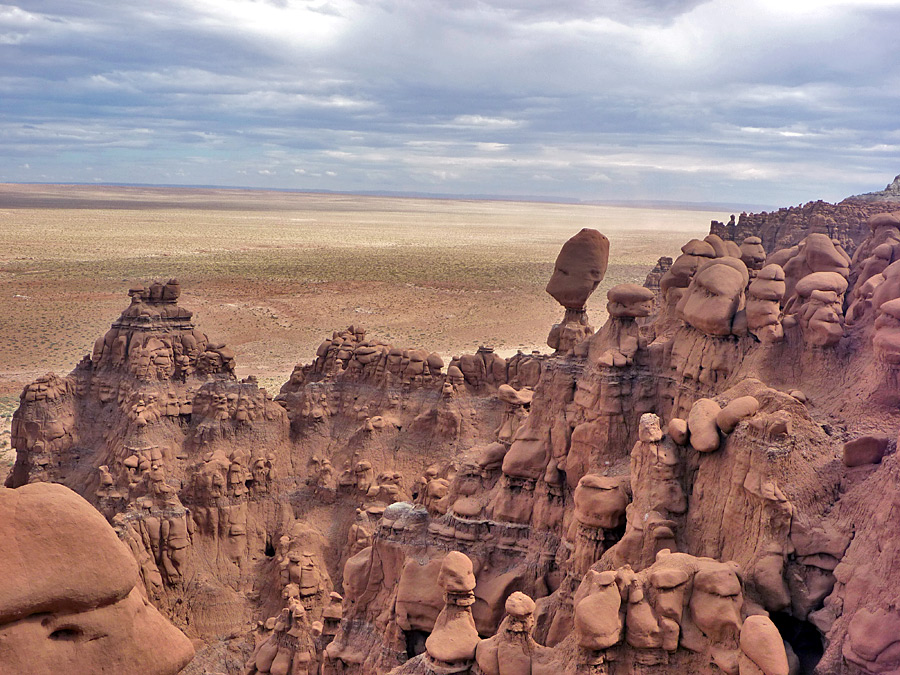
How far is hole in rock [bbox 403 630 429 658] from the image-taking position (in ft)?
53.1

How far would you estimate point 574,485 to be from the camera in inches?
653

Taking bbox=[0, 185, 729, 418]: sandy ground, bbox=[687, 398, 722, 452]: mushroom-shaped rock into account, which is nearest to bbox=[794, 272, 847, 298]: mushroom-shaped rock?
bbox=[687, 398, 722, 452]: mushroom-shaped rock

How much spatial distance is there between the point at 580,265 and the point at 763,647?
1291 centimetres

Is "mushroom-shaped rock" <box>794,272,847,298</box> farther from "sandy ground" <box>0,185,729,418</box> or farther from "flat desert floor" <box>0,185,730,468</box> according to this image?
"flat desert floor" <box>0,185,730,468</box>

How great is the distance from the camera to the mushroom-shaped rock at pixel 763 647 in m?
9.76

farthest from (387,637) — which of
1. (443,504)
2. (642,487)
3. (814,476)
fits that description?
(814,476)

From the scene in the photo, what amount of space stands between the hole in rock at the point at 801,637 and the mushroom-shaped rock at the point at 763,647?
3.23ft

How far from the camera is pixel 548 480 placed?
55.1ft

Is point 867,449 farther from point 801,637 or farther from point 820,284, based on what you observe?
point 820,284

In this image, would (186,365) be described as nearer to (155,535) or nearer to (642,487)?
(155,535)

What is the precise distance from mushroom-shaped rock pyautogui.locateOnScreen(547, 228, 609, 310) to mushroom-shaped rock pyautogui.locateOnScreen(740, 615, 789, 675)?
12.0 metres

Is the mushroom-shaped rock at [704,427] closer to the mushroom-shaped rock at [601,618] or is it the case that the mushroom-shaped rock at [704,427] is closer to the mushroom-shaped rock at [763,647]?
the mushroom-shaped rock at [601,618]

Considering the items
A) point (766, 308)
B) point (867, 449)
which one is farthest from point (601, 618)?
point (766, 308)

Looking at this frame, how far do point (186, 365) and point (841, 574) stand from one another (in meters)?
22.4
